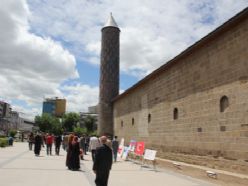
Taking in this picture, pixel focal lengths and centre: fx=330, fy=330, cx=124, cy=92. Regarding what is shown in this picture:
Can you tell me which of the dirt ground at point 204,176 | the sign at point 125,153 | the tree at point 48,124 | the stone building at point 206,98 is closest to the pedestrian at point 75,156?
the dirt ground at point 204,176

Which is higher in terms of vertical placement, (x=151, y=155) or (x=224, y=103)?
(x=224, y=103)

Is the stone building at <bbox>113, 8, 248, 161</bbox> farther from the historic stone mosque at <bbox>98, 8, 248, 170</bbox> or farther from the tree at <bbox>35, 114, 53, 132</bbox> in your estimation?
the tree at <bbox>35, 114, 53, 132</bbox>

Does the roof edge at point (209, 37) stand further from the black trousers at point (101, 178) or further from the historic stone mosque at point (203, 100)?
the black trousers at point (101, 178)

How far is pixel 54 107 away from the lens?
370ft

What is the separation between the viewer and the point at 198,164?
41.4 ft

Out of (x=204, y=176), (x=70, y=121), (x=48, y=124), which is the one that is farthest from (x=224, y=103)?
(x=48, y=124)

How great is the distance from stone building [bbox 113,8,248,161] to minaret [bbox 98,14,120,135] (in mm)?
13769

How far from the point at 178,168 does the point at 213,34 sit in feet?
17.4

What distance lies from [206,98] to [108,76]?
70.7 ft

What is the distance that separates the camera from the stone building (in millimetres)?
10297

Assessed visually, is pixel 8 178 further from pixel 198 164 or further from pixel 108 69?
pixel 108 69

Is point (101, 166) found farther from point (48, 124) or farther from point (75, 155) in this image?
point (48, 124)

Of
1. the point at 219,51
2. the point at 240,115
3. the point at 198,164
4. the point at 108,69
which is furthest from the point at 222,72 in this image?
the point at 108,69

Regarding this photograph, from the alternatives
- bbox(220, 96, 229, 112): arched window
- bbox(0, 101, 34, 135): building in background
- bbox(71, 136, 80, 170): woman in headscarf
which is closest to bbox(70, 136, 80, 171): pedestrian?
bbox(71, 136, 80, 170): woman in headscarf
